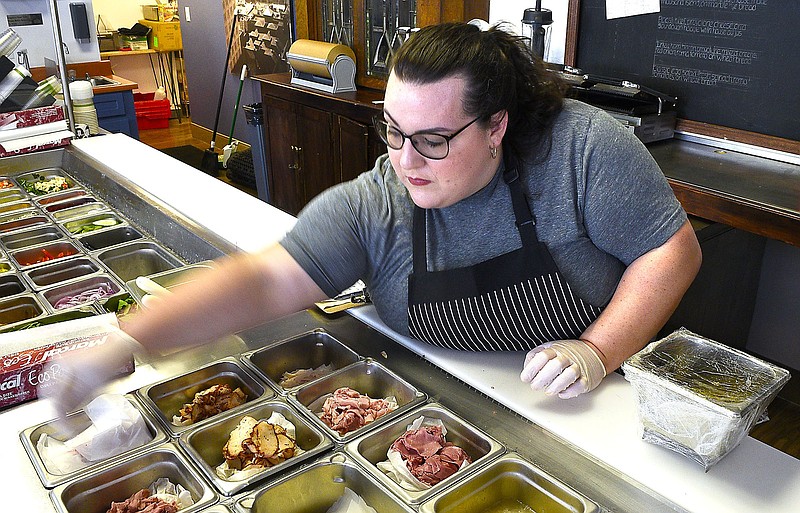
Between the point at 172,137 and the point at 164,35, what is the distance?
4.50 ft

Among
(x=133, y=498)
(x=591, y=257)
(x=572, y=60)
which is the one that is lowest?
(x=133, y=498)

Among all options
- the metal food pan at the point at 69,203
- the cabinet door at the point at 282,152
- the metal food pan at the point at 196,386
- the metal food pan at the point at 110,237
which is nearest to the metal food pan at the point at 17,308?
the metal food pan at the point at 110,237

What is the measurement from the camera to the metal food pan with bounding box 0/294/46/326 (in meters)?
1.86

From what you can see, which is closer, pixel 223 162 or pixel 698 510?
pixel 698 510

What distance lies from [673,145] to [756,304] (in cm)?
84

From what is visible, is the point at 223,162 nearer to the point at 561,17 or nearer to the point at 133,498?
the point at 561,17

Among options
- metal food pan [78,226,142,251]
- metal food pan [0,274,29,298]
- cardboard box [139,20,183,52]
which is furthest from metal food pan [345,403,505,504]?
cardboard box [139,20,183,52]

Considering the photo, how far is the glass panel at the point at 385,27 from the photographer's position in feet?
14.7

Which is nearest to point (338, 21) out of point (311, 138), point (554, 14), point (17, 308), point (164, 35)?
point (311, 138)

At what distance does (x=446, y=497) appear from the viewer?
3.78 feet

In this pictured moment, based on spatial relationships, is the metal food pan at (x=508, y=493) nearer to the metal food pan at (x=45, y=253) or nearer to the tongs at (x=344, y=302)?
the tongs at (x=344, y=302)

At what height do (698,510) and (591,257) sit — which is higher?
(591,257)

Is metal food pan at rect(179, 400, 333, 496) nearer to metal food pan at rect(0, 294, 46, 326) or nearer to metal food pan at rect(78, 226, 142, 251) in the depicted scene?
metal food pan at rect(0, 294, 46, 326)

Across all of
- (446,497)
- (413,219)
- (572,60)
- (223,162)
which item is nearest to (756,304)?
(572,60)
